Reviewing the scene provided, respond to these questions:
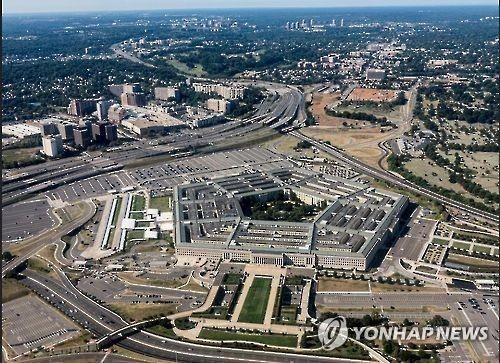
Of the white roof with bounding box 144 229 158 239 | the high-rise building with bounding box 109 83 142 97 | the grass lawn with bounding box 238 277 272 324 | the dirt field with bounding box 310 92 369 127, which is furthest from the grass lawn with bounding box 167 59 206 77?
the grass lawn with bounding box 238 277 272 324

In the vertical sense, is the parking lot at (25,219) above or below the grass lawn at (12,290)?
below

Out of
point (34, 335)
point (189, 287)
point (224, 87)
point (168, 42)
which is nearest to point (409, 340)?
point (189, 287)

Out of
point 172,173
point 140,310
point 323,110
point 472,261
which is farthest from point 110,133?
point 472,261

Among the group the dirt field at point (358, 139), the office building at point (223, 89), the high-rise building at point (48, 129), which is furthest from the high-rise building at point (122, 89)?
the dirt field at point (358, 139)

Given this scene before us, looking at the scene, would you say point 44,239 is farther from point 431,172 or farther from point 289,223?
point 431,172

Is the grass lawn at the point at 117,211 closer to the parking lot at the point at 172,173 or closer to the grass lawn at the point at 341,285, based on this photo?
the parking lot at the point at 172,173

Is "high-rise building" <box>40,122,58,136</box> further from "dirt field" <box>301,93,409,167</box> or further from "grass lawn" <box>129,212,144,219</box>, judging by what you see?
"dirt field" <box>301,93,409,167</box>
